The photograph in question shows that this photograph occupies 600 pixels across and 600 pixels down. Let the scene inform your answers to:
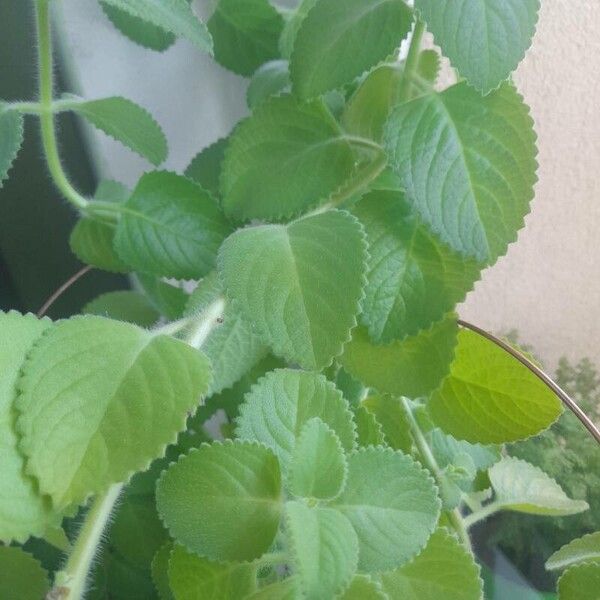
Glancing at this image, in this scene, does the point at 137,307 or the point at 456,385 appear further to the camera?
the point at 137,307

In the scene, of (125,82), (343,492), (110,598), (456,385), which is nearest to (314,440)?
(343,492)

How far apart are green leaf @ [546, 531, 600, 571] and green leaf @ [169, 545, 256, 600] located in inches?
7.3

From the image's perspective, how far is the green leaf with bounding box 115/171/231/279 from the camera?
0.44 meters

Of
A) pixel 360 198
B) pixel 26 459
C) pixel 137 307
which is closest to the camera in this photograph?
pixel 26 459

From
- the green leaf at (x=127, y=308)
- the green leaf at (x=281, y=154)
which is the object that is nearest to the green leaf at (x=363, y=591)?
the green leaf at (x=281, y=154)

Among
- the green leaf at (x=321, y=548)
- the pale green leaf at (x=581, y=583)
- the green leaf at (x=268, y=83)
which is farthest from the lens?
the green leaf at (x=268, y=83)

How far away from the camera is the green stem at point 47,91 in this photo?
15.5 inches

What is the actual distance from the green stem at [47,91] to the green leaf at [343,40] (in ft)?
0.44

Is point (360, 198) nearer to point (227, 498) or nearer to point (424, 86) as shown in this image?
point (424, 86)

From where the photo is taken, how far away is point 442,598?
1.10ft

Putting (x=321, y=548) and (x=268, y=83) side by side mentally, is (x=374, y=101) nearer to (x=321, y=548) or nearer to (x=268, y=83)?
(x=268, y=83)

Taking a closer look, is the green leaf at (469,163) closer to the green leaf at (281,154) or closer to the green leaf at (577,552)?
the green leaf at (281,154)

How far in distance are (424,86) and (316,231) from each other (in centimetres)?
12

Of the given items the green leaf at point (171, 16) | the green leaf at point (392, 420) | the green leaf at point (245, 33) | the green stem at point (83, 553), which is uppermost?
the green leaf at point (245, 33)
